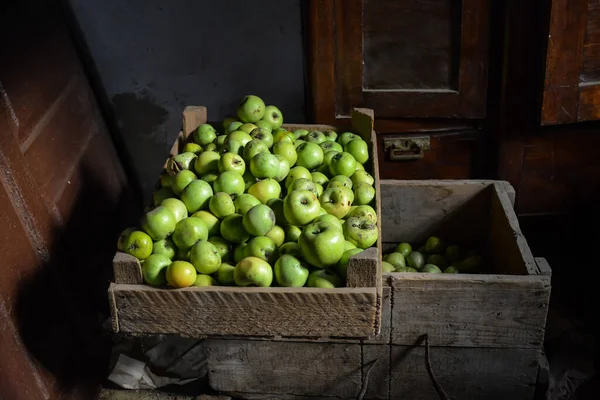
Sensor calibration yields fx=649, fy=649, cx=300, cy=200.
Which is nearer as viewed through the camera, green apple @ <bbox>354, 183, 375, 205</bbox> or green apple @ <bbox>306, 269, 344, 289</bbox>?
green apple @ <bbox>306, 269, 344, 289</bbox>

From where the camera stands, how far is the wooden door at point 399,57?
2611 mm

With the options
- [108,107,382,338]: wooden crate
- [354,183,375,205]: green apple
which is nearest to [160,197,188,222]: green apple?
[108,107,382,338]: wooden crate

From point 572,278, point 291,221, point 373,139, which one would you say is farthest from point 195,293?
point 572,278

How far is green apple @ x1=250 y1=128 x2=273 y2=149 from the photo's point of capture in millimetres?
2309

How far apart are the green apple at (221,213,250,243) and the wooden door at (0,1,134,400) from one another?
783mm

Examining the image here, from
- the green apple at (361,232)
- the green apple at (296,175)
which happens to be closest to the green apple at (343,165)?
the green apple at (296,175)

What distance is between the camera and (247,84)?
118 inches

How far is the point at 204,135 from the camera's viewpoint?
2.40 m

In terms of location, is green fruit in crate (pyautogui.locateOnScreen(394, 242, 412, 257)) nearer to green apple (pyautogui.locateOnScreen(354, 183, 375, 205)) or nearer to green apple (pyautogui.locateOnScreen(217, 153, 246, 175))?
green apple (pyautogui.locateOnScreen(354, 183, 375, 205))

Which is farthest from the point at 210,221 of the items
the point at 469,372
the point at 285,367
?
the point at 469,372

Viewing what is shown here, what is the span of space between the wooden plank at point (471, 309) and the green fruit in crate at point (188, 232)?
61 centimetres

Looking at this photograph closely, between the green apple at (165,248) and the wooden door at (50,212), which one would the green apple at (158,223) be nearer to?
the green apple at (165,248)

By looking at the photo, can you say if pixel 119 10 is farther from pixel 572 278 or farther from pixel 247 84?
pixel 572 278

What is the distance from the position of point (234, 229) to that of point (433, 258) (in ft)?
3.15
